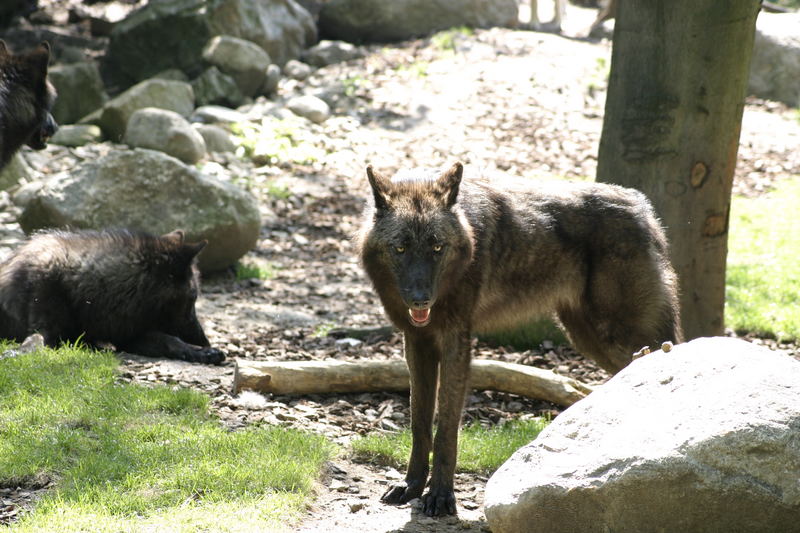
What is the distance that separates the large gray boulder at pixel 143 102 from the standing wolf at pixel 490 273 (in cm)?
940

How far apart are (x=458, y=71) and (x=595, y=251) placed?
11.6 metres

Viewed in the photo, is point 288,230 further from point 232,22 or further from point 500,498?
point 500,498

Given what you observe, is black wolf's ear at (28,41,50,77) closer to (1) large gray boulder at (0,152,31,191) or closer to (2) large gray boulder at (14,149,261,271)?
(2) large gray boulder at (14,149,261,271)

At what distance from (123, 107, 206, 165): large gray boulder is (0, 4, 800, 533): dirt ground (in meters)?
0.41

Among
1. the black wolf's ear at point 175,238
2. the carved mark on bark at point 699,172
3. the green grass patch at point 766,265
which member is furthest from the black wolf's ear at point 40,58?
the green grass patch at point 766,265

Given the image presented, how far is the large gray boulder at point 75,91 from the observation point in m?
15.0

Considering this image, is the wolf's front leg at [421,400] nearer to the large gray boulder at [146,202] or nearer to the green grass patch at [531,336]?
the green grass patch at [531,336]

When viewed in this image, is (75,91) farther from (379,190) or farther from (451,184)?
(451,184)

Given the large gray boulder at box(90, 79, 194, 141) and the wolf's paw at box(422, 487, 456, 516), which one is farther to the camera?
the large gray boulder at box(90, 79, 194, 141)

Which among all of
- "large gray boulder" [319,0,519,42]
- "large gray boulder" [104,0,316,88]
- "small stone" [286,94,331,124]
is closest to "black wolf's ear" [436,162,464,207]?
"small stone" [286,94,331,124]

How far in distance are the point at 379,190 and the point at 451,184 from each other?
1.44 feet

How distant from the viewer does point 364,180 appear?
13758 millimetres

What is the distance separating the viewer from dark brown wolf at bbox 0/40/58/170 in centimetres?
820

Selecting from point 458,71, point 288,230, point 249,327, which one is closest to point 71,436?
point 249,327
